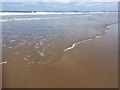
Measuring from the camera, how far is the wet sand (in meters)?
5.38

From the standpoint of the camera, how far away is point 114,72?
6.00 meters

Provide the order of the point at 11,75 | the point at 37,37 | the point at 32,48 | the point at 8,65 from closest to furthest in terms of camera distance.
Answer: the point at 11,75
the point at 8,65
the point at 32,48
the point at 37,37

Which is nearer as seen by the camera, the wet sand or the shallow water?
the wet sand

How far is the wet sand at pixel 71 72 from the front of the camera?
5383mm

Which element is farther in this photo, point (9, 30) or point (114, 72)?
point (9, 30)

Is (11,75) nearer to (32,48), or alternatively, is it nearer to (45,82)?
(45,82)

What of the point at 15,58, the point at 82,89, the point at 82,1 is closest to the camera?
the point at 82,89

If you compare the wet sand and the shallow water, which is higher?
the shallow water

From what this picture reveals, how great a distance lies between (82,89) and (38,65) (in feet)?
5.01

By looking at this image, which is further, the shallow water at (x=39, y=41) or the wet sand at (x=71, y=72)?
the shallow water at (x=39, y=41)

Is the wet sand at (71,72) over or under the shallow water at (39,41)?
under

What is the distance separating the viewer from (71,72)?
6012 mm

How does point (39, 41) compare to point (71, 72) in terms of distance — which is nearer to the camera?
point (71, 72)

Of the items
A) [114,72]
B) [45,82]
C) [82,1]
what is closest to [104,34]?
[114,72]
